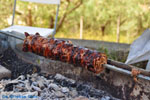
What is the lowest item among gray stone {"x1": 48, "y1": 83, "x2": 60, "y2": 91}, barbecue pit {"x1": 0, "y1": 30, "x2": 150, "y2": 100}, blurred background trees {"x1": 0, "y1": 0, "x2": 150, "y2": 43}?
gray stone {"x1": 48, "y1": 83, "x2": 60, "y2": 91}

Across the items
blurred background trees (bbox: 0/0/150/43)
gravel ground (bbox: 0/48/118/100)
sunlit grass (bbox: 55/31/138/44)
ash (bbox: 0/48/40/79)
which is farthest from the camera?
sunlit grass (bbox: 55/31/138/44)

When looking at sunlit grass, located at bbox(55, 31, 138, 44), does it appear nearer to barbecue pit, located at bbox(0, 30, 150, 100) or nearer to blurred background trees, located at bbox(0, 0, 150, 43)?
blurred background trees, located at bbox(0, 0, 150, 43)

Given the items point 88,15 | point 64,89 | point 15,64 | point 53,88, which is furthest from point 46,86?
point 88,15

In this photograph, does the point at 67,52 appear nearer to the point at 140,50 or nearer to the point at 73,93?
the point at 73,93

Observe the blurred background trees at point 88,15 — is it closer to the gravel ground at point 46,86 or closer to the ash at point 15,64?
the ash at point 15,64

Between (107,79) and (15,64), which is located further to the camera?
(15,64)

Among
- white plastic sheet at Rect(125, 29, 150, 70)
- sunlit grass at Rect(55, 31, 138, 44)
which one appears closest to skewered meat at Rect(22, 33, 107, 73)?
white plastic sheet at Rect(125, 29, 150, 70)
